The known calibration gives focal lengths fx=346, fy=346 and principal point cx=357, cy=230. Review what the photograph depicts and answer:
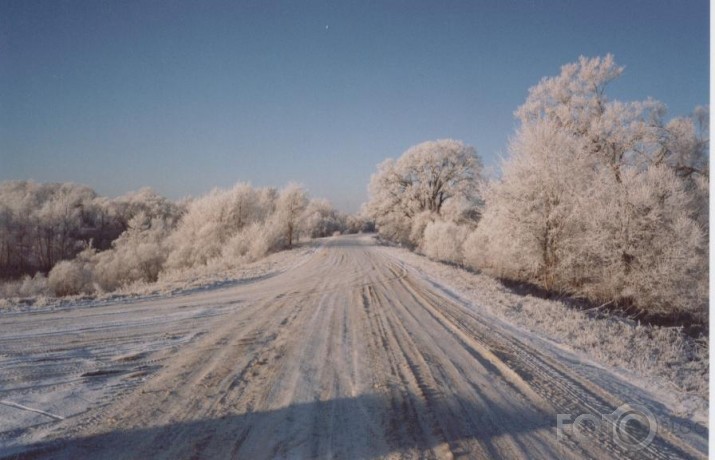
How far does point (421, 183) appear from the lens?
3900 cm

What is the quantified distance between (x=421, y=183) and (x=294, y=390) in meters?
36.5

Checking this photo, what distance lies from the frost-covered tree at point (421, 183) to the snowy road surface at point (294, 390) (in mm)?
30419

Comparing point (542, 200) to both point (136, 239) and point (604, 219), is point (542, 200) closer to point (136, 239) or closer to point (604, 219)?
point (604, 219)

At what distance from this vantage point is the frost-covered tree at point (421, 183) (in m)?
37.8

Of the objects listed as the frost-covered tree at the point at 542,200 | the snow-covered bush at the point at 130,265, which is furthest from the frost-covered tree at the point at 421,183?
the snow-covered bush at the point at 130,265

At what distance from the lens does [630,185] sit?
12383mm

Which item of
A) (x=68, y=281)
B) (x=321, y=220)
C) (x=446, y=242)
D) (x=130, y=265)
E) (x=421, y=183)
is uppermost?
(x=421, y=183)

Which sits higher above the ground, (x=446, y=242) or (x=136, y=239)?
(x=136, y=239)

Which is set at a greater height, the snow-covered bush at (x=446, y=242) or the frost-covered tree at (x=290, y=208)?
the frost-covered tree at (x=290, y=208)

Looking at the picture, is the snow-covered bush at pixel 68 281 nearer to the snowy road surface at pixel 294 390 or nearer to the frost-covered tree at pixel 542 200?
the snowy road surface at pixel 294 390

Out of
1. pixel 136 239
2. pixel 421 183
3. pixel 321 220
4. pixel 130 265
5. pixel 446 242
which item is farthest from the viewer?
pixel 321 220

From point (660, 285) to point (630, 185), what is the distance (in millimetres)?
3659

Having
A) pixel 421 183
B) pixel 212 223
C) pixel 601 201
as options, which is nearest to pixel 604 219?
pixel 601 201

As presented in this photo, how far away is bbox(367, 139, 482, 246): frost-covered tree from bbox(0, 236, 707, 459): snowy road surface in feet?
99.8
